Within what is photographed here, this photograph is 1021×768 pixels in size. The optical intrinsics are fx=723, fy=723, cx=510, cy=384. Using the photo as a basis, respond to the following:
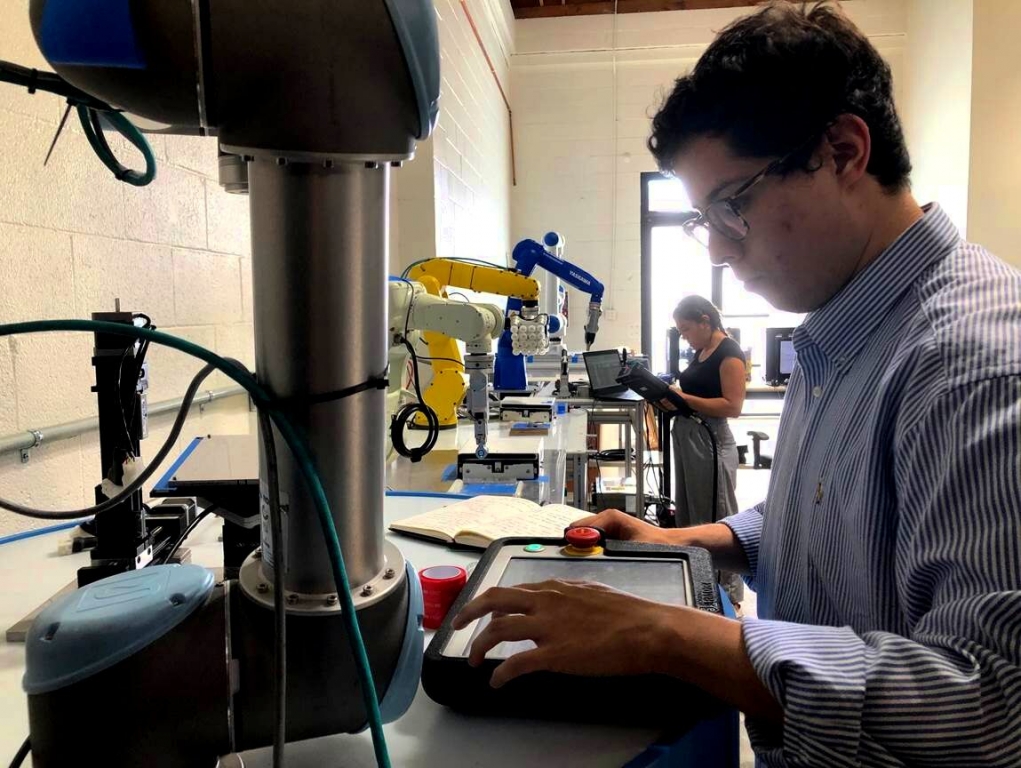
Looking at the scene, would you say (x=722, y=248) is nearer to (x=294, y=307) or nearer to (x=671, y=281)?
(x=294, y=307)

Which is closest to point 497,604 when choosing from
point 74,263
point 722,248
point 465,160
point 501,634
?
point 501,634

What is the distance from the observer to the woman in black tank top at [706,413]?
11.1ft

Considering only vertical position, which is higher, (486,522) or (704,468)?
(486,522)

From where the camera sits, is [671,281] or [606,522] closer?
[606,522]

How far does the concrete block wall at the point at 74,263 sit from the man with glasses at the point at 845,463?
78 cm

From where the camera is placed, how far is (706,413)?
11.0 ft

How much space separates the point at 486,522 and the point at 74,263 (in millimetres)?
966

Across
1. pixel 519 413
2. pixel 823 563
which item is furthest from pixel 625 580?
pixel 519 413

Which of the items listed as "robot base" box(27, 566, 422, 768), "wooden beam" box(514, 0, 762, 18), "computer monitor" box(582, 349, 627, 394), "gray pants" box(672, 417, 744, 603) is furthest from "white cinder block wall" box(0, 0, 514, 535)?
"wooden beam" box(514, 0, 762, 18)

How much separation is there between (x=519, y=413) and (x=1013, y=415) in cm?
224

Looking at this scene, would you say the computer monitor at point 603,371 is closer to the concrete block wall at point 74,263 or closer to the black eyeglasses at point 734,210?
the concrete block wall at point 74,263

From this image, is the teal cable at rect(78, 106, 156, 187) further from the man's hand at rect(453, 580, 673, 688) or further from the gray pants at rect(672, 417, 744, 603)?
the gray pants at rect(672, 417, 744, 603)

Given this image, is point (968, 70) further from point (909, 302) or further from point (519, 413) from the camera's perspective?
point (909, 302)

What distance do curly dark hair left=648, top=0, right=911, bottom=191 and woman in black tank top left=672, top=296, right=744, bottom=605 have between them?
2.55m
